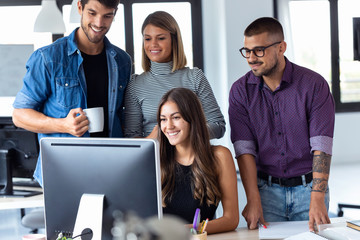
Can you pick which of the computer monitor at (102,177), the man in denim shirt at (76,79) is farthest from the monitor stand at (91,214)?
the man in denim shirt at (76,79)

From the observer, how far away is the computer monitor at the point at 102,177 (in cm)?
123

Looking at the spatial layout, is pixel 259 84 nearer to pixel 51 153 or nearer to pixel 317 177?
pixel 317 177

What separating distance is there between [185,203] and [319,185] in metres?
0.56

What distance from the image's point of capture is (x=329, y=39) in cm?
636

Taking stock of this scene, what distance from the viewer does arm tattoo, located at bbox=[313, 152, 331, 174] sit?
6.16 feet

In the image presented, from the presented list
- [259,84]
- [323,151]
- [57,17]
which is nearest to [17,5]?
[57,17]

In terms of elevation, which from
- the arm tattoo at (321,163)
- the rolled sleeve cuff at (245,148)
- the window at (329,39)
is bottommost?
the arm tattoo at (321,163)

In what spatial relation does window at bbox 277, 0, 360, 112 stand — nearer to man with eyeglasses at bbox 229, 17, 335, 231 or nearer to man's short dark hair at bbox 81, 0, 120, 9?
man with eyeglasses at bbox 229, 17, 335, 231

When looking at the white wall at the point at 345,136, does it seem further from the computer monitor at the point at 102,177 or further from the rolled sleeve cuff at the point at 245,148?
the computer monitor at the point at 102,177

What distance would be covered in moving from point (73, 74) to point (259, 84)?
0.83 meters

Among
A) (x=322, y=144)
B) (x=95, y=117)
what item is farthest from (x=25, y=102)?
(x=322, y=144)

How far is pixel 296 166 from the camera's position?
200 centimetres

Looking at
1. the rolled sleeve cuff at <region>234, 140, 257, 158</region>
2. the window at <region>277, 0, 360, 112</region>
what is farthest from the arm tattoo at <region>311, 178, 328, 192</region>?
the window at <region>277, 0, 360, 112</region>

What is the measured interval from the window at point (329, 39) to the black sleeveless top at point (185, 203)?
4.73 meters
